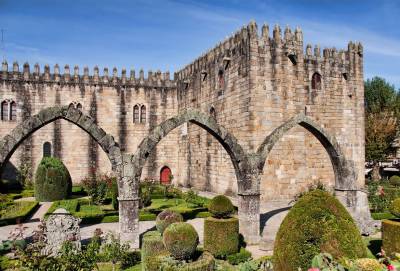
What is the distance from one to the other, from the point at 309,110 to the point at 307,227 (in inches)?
530

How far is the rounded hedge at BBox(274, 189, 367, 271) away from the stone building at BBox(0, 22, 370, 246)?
4.33 m

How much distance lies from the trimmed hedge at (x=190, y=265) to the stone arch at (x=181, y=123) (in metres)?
3.02

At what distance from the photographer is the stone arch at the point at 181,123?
10.9 meters

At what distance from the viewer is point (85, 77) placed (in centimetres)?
2666

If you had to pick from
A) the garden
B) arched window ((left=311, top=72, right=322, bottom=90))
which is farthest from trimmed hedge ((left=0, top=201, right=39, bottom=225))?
arched window ((left=311, top=72, right=322, bottom=90))

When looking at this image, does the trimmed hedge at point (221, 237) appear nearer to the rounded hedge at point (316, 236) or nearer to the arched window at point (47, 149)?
the rounded hedge at point (316, 236)

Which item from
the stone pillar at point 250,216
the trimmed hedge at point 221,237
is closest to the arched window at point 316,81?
the stone pillar at point 250,216

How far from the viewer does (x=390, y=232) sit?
973cm

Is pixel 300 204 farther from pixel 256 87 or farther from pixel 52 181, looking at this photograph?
pixel 52 181

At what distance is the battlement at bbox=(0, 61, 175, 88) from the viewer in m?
25.3

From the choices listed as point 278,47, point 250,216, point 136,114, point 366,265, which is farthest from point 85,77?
point 366,265

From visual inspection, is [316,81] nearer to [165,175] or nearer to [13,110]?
[165,175]

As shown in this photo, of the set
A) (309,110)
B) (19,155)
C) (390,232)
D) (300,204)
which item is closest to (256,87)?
(309,110)

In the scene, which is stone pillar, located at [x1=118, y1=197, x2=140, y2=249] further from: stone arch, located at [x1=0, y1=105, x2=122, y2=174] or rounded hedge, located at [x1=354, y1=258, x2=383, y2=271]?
rounded hedge, located at [x1=354, y1=258, x2=383, y2=271]
